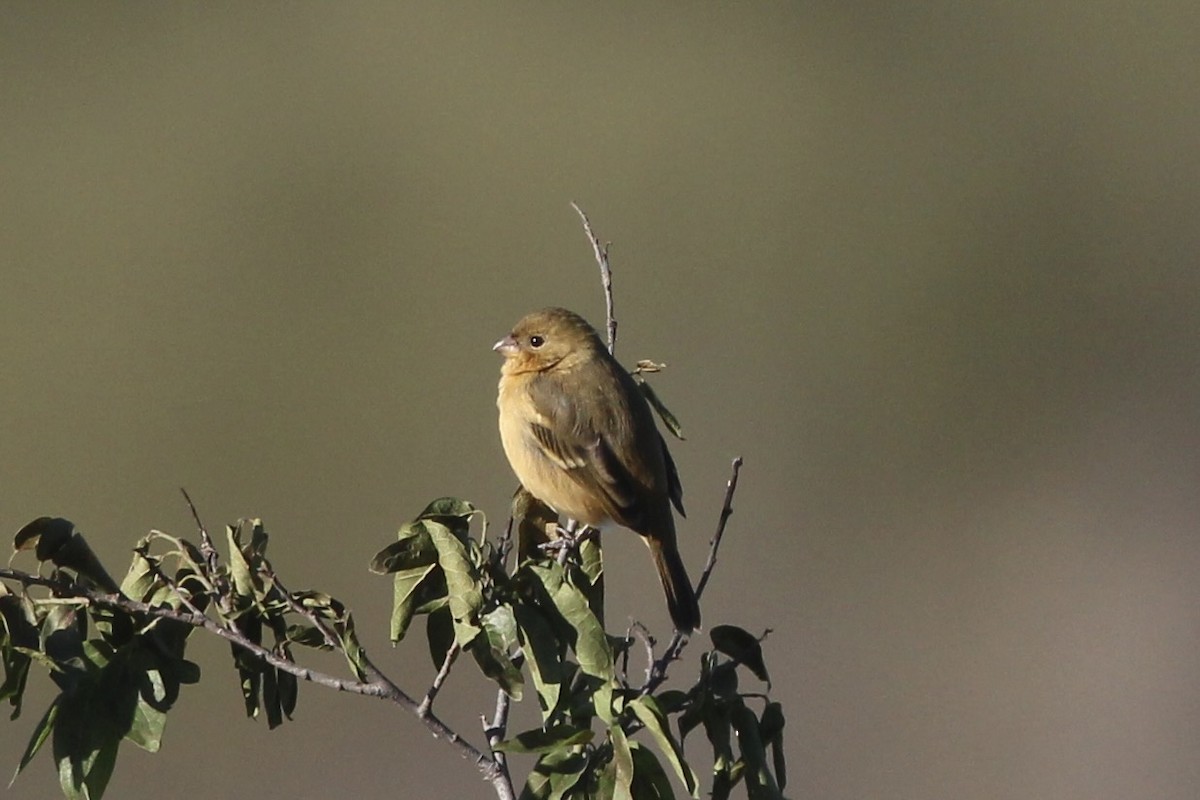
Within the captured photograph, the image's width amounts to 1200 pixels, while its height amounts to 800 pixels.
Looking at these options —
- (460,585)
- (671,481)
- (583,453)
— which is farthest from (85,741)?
(671,481)

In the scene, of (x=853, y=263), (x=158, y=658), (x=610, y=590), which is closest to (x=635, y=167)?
(x=853, y=263)

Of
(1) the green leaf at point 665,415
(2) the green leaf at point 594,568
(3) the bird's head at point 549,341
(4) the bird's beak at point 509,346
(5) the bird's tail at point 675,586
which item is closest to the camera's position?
(2) the green leaf at point 594,568

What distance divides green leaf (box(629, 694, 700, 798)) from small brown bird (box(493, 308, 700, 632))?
2099 millimetres

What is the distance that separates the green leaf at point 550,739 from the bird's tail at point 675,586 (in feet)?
4.81

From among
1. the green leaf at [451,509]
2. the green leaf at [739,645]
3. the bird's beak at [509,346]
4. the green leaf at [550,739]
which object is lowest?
the green leaf at [550,739]

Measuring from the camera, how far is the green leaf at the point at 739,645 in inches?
129

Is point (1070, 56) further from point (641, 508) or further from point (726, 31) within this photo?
point (641, 508)

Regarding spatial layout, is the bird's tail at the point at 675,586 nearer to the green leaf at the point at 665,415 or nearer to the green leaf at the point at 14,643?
the green leaf at the point at 665,415

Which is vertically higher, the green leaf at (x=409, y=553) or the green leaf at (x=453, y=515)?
the green leaf at (x=453, y=515)

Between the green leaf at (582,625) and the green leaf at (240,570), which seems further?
the green leaf at (240,570)

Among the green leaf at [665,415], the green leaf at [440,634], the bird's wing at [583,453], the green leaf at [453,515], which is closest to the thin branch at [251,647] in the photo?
the green leaf at [440,634]

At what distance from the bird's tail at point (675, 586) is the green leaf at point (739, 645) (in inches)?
41.9

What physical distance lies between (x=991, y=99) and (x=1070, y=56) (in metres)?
1.25

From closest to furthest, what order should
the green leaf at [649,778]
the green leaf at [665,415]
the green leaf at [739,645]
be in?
1. the green leaf at [649,778]
2. the green leaf at [739,645]
3. the green leaf at [665,415]
